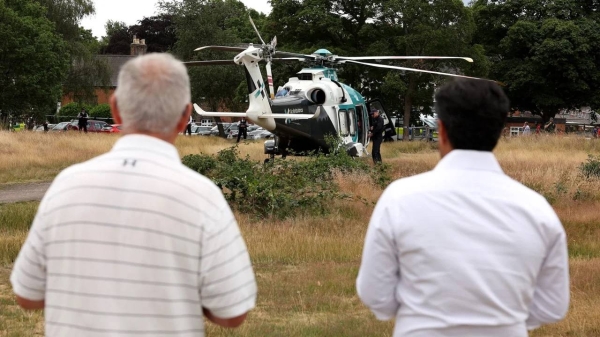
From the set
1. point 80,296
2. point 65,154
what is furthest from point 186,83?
point 65,154

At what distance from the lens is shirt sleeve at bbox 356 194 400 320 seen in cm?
296

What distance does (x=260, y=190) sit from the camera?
14.0 meters

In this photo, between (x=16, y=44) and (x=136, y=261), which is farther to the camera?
(x=16, y=44)

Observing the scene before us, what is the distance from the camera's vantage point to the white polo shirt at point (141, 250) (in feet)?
8.87

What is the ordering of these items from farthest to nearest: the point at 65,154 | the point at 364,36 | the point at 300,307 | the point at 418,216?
the point at 364,36
the point at 65,154
the point at 300,307
the point at 418,216

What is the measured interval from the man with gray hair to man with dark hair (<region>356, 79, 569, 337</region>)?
1.83ft

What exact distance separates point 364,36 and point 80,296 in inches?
1901

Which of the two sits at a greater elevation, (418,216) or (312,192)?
(418,216)

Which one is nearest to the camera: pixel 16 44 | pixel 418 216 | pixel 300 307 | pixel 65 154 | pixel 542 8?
pixel 418 216

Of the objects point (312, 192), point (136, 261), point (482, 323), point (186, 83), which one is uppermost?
point (186, 83)

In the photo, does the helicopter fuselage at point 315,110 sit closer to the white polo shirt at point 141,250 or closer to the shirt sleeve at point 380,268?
the shirt sleeve at point 380,268

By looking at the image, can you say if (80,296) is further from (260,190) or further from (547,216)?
(260,190)

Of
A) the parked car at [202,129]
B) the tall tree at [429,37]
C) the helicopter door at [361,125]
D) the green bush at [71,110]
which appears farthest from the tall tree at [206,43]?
the helicopter door at [361,125]

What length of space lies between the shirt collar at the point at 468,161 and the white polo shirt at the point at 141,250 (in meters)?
0.82
